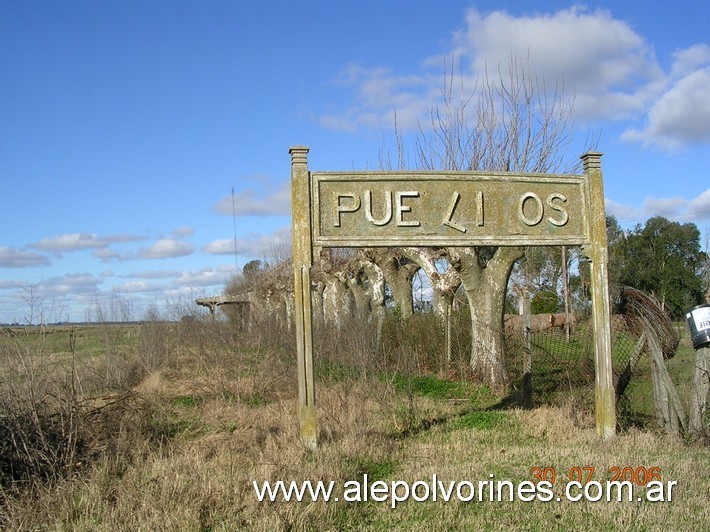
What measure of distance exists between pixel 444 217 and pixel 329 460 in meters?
3.23

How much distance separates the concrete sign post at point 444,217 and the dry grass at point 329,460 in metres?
0.78

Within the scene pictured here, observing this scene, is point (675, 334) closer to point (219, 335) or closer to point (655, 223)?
point (219, 335)

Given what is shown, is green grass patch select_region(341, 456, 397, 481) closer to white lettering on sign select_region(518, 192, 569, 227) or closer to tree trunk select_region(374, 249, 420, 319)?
white lettering on sign select_region(518, 192, 569, 227)

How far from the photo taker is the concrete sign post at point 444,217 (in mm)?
7684

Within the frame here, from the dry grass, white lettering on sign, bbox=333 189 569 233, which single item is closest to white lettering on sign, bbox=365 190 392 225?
white lettering on sign, bbox=333 189 569 233

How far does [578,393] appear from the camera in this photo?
9461 millimetres

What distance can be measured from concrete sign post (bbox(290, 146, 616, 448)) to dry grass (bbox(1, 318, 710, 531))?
779 millimetres

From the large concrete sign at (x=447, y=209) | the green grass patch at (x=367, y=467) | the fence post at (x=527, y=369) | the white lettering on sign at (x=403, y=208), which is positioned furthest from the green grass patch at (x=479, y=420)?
the white lettering on sign at (x=403, y=208)

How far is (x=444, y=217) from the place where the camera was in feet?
26.3

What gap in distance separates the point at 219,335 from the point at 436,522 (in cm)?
1136

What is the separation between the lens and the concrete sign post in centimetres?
768

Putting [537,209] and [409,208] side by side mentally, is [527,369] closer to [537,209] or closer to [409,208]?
[537,209]
